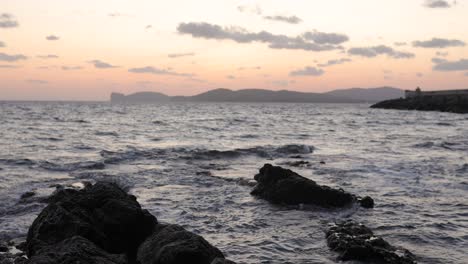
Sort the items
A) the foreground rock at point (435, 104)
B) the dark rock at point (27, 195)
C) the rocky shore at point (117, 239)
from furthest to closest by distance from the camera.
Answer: the foreground rock at point (435, 104)
the dark rock at point (27, 195)
the rocky shore at point (117, 239)

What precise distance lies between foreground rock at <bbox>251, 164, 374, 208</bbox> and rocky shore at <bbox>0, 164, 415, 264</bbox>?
100 inches

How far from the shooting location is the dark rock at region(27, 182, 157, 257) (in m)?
8.76

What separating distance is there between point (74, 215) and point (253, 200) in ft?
24.7

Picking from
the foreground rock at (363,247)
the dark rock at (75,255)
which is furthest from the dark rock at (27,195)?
the foreground rock at (363,247)

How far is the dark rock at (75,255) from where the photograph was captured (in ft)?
21.2

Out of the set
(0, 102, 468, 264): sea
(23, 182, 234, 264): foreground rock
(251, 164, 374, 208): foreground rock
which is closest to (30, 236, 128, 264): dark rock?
(23, 182, 234, 264): foreground rock

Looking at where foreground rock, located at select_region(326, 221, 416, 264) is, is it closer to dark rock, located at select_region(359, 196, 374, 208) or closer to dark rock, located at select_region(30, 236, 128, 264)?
dark rock, located at select_region(359, 196, 374, 208)

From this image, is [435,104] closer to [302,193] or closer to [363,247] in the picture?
[302,193]

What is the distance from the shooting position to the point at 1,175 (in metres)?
20.5

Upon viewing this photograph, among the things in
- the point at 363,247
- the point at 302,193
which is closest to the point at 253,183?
the point at 302,193

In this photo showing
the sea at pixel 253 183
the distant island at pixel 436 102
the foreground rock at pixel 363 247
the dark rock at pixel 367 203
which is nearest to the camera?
the foreground rock at pixel 363 247

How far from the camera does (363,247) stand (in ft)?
31.4

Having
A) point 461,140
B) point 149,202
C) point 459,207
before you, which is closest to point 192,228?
point 149,202

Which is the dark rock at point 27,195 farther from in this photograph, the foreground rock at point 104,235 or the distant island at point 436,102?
the distant island at point 436,102
